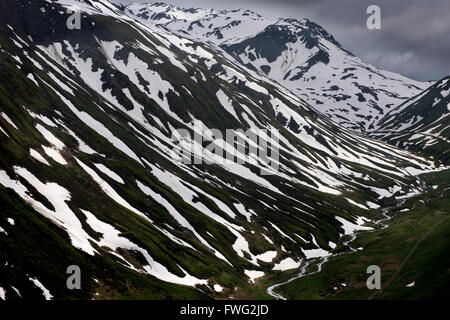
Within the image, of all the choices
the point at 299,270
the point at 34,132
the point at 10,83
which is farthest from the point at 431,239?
the point at 10,83

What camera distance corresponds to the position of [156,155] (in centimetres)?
16262

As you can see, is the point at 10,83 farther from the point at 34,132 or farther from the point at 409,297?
the point at 409,297

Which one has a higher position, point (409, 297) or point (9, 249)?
point (9, 249)

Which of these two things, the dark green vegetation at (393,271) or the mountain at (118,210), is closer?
the mountain at (118,210)

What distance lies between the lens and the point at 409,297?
223 ft

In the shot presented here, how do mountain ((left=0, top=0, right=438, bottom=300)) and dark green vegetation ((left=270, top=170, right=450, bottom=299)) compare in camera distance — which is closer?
mountain ((left=0, top=0, right=438, bottom=300))

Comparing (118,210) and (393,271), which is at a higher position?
(118,210)

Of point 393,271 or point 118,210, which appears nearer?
point 393,271

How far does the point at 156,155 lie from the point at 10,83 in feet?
176

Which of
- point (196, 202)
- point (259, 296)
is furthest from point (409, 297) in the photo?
A: point (196, 202)

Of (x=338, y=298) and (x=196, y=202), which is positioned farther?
(x=196, y=202)

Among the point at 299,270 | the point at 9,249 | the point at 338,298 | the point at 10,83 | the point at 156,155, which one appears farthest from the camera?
the point at 156,155
